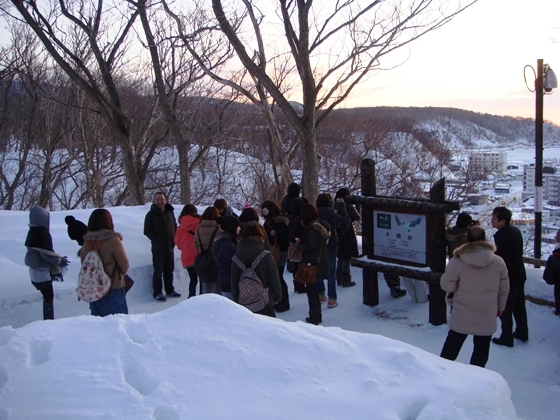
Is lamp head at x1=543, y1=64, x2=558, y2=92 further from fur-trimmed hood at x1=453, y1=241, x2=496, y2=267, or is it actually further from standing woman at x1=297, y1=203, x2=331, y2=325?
fur-trimmed hood at x1=453, y1=241, x2=496, y2=267

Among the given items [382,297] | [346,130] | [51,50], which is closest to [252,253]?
[382,297]

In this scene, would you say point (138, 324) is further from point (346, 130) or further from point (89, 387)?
point (346, 130)

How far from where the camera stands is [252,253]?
5531 millimetres

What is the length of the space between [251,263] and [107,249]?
152cm

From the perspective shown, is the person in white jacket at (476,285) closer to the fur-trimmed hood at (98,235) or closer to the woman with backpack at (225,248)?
the woman with backpack at (225,248)

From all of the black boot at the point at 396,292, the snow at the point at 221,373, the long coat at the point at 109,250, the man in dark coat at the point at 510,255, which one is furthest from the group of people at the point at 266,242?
the man in dark coat at the point at 510,255

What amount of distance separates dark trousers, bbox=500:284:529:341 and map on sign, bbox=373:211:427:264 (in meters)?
1.25

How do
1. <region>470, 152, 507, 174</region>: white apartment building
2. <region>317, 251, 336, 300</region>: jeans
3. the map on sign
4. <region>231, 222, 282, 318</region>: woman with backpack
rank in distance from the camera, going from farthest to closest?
<region>470, 152, 507, 174</region>: white apartment building → <region>317, 251, 336, 300</region>: jeans → the map on sign → <region>231, 222, 282, 318</region>: woman with backpack

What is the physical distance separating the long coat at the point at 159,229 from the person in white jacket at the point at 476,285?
171 inches

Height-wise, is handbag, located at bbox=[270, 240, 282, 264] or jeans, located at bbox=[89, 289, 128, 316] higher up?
handbag, located at bbox=[270, 240, 282, 264]

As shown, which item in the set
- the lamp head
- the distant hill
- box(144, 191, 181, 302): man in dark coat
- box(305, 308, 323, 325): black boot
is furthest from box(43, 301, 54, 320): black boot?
the distant hill

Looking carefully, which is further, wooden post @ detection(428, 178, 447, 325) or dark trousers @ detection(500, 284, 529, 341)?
wooden post @ detection(428, 178, 447, 325)

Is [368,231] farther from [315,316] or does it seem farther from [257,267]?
[257,267]

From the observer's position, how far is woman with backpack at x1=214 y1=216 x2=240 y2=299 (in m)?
6.01
